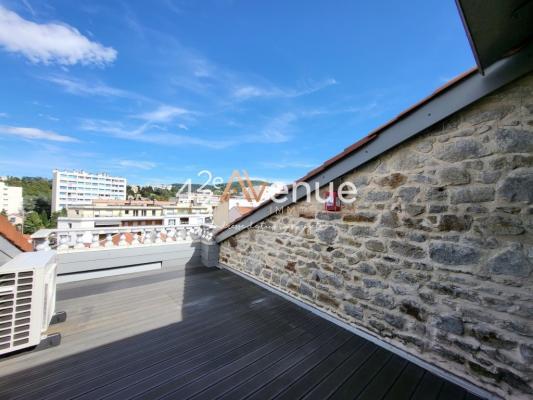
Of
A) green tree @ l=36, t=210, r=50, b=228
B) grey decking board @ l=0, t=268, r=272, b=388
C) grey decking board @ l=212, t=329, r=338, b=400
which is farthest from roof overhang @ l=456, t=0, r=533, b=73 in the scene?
green tree @ l=36, t=210, r=50, b=228

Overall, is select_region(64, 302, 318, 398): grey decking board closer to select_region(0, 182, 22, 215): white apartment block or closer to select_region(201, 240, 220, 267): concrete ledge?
select_region(201, 240, 220, 267): concrete ledge

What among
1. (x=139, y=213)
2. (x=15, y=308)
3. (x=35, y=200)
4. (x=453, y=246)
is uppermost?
(x=35, y=200)

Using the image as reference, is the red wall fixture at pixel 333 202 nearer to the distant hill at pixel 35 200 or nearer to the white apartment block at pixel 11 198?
the distant hill at pixel 35 200

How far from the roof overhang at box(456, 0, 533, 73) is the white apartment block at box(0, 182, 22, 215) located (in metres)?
41.3

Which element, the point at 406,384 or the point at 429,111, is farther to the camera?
the point at 429,111

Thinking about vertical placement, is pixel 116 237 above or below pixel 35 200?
below

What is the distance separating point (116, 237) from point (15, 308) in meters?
2.64

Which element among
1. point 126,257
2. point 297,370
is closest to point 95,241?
point 126,257

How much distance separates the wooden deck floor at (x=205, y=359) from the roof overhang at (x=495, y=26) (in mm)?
2555

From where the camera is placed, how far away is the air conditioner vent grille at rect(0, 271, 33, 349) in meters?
1.84

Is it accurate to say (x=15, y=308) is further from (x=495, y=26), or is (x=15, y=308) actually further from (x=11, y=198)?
(x=11, y=198)

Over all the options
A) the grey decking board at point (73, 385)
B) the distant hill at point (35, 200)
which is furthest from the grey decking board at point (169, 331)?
the distant hill at point (35, 200)

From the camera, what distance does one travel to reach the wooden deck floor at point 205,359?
5.49 ft

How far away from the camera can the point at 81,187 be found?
145ft
